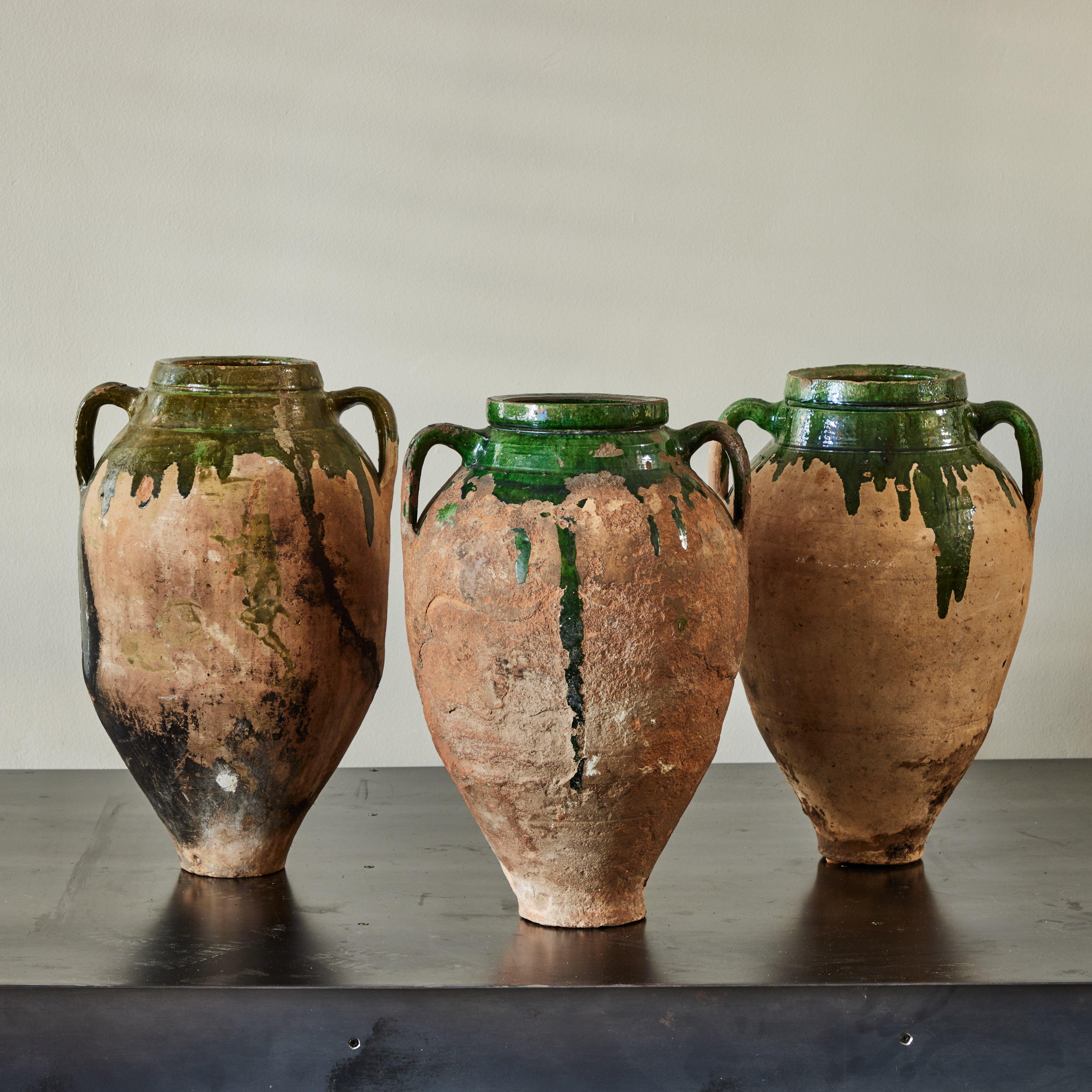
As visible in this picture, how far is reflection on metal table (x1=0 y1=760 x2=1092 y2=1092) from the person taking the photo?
48.8 inches

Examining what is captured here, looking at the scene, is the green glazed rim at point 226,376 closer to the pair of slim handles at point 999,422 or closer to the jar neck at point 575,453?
the jar neck at point 575,453

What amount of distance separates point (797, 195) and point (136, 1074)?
165cm

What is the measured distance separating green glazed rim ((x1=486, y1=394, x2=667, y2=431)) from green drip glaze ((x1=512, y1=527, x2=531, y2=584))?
0.11m

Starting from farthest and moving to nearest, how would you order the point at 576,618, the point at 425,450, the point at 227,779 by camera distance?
1. the point at 227,779
2. the point at 425,450
3. the point at 576,618

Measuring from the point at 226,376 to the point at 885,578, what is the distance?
71 centimetres

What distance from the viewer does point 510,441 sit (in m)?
1.30

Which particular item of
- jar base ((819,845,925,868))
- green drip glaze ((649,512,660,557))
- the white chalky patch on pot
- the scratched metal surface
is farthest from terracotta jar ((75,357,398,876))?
jar base ((819,845,925,868))

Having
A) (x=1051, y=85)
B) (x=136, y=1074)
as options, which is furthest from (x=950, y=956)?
(x=1051, y=85)

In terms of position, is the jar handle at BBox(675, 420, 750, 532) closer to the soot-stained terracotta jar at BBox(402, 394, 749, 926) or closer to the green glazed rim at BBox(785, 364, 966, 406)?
the soot-stained terracotta jar at BBox(402, 394, 749, 926)

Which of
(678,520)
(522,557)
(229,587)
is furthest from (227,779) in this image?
(678,520)

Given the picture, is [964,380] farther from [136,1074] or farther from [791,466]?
[136,1074]

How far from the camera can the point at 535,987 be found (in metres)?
1.23

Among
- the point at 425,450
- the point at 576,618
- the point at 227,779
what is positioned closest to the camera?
the point at 576,618

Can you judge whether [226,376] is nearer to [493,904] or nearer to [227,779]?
[227,779]
